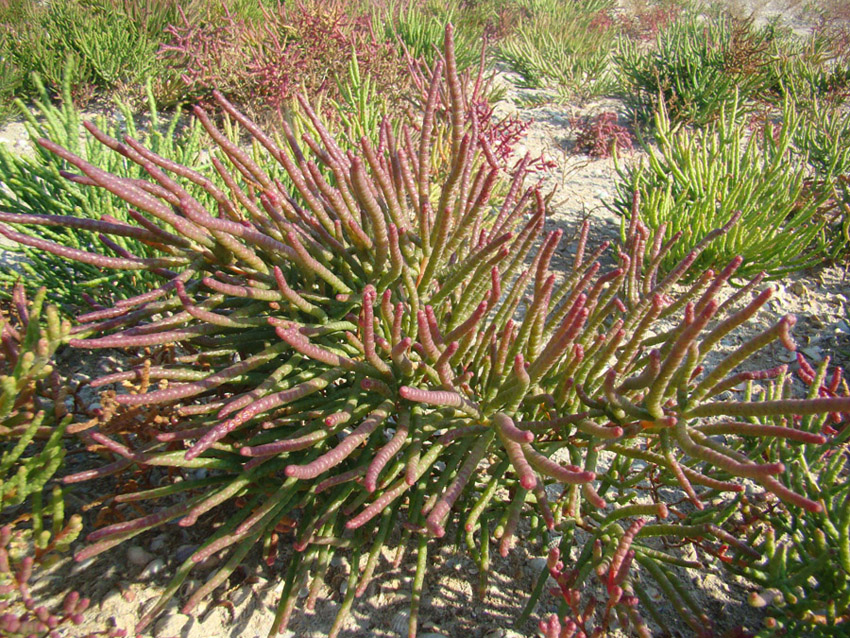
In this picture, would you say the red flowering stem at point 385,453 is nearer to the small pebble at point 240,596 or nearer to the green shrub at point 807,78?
the small pebble at point 240,596

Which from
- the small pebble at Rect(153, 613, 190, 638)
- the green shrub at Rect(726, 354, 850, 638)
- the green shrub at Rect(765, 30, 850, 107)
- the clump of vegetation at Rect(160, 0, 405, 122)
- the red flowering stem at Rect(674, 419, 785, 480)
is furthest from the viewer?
the green shrub at Rect(765, 30, 850, 107)

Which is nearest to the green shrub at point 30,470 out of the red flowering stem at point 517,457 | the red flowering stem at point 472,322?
the red flowering stem at point 472,322

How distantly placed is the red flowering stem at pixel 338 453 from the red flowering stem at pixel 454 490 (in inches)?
8.4

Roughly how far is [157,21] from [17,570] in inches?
245

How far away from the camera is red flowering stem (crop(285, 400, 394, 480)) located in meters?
0.98

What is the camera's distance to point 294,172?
141 cm

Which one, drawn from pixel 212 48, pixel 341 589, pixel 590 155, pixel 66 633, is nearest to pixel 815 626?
pixel 341 589

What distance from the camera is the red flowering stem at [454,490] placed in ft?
3.28

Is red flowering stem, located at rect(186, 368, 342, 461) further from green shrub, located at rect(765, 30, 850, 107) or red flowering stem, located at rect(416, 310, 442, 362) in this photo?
green shrub, located at rect(765, 30, 850, 107)

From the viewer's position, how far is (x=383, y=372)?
4.18ft

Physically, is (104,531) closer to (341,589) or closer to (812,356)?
(341,589)

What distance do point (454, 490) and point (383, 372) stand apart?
0.32 metres

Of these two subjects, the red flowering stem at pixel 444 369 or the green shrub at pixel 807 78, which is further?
the green shrub at pixel 807 78

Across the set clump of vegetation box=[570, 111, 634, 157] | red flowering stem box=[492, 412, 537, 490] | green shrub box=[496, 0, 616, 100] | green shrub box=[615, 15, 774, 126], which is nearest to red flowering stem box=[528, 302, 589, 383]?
red flowering stem box=[492, 412, 537, 490]
